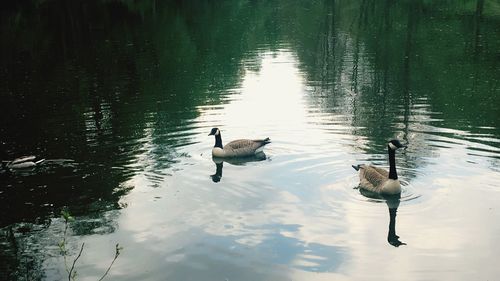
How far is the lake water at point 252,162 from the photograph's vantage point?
11445 millimetres

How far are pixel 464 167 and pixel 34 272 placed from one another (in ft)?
39.0

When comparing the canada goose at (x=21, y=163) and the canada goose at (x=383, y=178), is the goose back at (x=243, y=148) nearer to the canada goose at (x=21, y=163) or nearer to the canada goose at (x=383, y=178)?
the canada goose at (x=383, y=178)

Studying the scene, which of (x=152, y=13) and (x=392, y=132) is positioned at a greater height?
(x=152, y=13)

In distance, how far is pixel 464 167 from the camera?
53.7 ft

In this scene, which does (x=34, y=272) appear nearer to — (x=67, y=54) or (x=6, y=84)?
(x=6, y=84)

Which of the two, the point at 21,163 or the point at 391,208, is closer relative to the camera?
the point at 391,208

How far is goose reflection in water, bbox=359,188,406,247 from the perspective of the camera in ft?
39.4

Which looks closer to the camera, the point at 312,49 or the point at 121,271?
the point at 121,271

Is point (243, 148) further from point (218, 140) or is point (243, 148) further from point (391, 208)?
point (391, 208)

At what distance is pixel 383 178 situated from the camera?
1446 centimetres

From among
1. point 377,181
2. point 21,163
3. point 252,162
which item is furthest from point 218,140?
point 21,163

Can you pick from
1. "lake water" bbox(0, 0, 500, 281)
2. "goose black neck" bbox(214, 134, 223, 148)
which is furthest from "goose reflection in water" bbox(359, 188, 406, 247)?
"goose black neck" bbox(214, 134, 223, 148)

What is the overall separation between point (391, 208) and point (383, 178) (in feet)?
3.43

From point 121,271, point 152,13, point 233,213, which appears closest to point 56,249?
point 121,271
